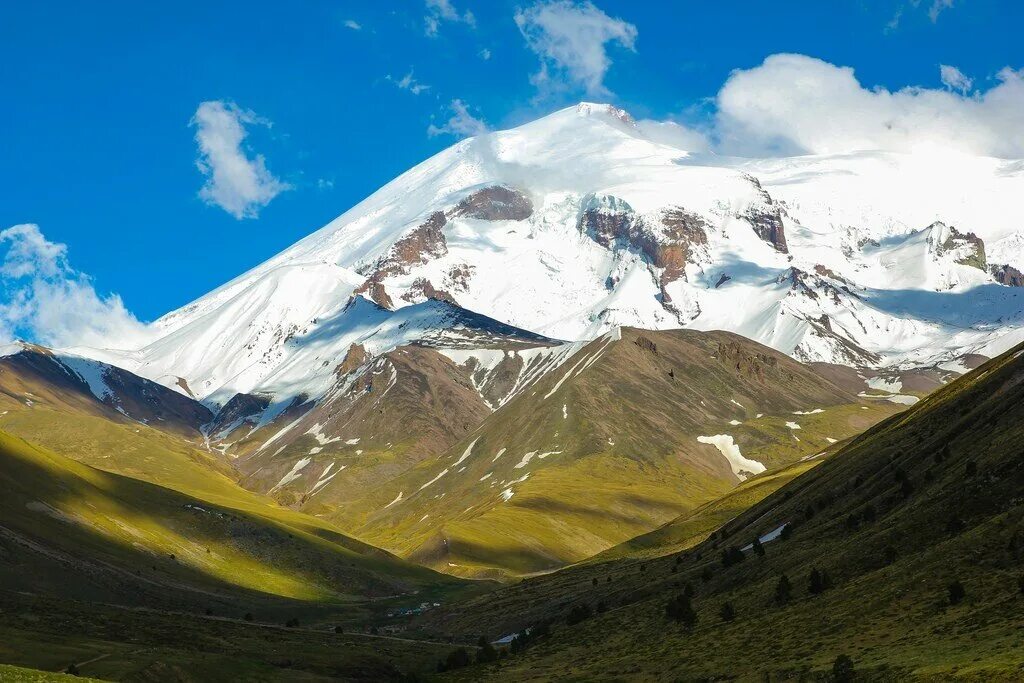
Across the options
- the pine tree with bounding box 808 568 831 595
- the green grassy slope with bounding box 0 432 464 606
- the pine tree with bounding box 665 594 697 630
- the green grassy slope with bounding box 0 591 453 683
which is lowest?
the pine tree with bounding box 808 568 831 595

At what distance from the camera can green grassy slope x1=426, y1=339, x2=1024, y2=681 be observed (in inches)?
1852

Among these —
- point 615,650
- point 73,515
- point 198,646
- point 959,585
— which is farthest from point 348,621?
point 959,585

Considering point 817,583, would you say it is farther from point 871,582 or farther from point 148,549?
point 148,549

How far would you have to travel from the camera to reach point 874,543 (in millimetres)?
62812

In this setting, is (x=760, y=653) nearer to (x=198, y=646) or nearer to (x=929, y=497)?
(x=929, y=497)

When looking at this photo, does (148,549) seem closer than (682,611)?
No

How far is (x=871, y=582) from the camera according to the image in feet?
189

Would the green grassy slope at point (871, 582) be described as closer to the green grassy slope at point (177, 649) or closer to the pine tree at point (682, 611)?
the pine tree at point (682, 611)

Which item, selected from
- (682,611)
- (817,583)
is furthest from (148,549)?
(817,583)

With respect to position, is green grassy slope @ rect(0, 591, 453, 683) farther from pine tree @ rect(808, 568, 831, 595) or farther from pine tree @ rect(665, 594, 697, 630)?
pine tree @ rect(808, 568, 831, 595)

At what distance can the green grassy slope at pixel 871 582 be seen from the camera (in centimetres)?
4703

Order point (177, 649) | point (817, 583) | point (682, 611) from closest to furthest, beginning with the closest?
point (817, 583)
point (177, 649)
point (682, 611)

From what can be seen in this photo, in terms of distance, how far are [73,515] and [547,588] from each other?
5806 cm

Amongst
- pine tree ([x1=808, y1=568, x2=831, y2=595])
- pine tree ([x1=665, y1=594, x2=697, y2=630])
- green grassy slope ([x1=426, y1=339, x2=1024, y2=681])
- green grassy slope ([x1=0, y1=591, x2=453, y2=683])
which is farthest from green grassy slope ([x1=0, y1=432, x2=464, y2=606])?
pine tree ([x1=808, y1=568, x2=831, y2=595])
